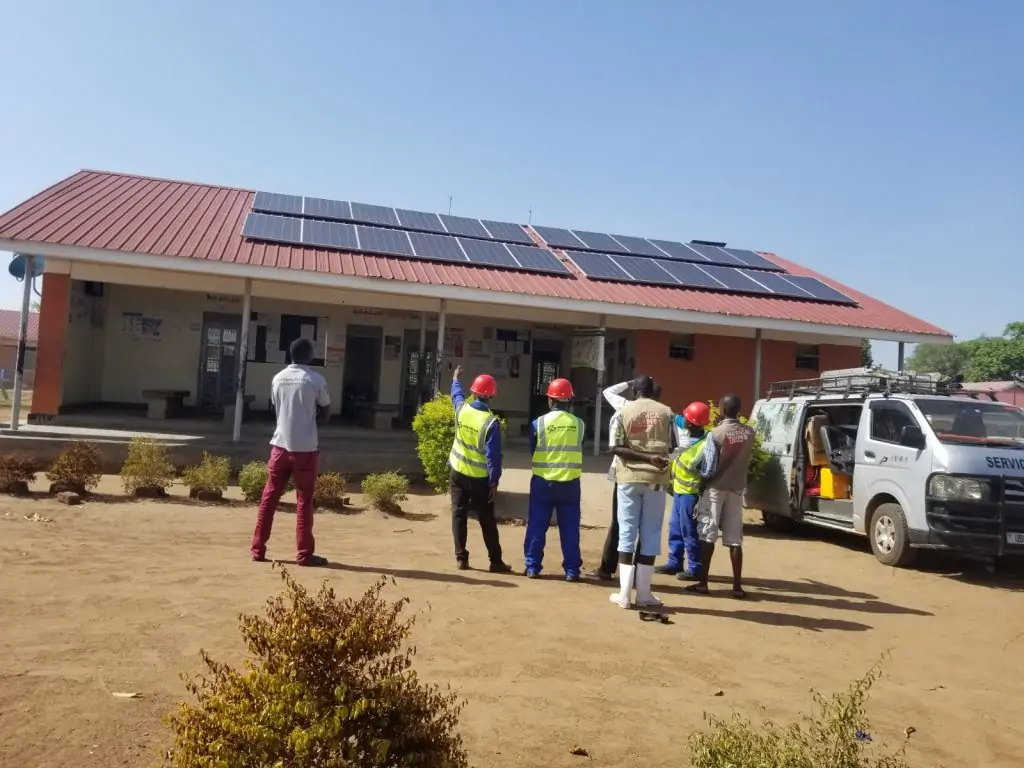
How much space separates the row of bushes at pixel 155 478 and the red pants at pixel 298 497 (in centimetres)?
266

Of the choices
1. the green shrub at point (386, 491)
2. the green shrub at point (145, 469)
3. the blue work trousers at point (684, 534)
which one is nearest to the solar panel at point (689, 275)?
the green shrub at point (386, 491)

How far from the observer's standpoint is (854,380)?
988cm

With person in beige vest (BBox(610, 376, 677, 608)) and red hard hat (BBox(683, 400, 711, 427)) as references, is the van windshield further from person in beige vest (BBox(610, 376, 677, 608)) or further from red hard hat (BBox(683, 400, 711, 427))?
person in beige vest (BBox(610, 376, 677, 608))

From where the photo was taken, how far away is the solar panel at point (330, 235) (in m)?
14.0

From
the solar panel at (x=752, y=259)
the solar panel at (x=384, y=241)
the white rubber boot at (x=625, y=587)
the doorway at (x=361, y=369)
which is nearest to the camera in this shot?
the white rubber boot at (x=625, y=587)

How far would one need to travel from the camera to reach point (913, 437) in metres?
8.13

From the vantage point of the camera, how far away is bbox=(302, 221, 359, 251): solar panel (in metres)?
14.0

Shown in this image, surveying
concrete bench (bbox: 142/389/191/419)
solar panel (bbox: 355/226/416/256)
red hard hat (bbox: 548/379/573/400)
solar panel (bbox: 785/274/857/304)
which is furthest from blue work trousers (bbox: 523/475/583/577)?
solar panel (bbox: 785/274/857/304)

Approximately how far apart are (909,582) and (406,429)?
10.8 m

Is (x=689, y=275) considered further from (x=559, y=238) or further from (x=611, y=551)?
(x=611, y=551)

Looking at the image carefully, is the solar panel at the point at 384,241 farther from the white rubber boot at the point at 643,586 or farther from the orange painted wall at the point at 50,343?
the white rubber boot at the point at 643,586

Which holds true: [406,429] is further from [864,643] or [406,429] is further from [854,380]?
[864,643]

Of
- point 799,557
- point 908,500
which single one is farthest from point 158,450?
point 908,500

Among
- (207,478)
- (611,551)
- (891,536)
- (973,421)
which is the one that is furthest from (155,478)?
(973,421)
